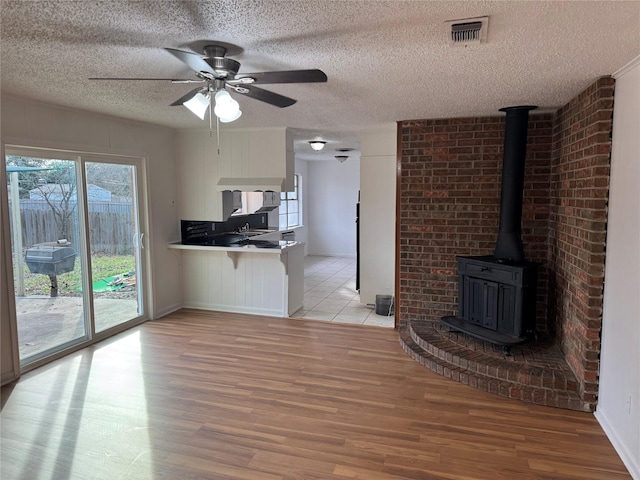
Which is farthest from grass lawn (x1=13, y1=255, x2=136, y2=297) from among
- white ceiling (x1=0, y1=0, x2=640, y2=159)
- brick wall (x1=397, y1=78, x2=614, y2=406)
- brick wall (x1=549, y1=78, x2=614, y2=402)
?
brick wall (x1=549, y1=78, x2=614, y2=402)

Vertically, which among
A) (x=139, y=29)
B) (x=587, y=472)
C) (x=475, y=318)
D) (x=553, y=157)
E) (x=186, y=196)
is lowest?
(x=587, y=472)

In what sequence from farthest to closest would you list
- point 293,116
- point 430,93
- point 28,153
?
point 293,116 < point 28,153 < point 430,93

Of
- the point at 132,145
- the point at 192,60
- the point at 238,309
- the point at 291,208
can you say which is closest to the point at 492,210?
the point at 238,309

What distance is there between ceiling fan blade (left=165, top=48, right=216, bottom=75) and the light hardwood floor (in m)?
2.15

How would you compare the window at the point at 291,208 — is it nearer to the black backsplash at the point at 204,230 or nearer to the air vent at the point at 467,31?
the black backsplash at the point at 204,230

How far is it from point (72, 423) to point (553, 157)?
4.52m

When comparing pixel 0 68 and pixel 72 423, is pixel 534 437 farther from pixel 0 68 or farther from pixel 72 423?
pixel 0 68

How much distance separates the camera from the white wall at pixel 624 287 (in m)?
2.43

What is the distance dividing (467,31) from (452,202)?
8.81 ft

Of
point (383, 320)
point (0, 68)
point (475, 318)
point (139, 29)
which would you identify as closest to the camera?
point (139, 29)

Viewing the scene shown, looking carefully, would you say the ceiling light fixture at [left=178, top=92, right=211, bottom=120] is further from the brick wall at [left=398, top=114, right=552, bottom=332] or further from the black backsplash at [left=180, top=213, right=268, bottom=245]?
the black backsplash at [left=180, top=213, right=268, bottom=245]

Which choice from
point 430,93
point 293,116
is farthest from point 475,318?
point 293,116

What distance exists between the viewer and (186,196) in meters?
5.57

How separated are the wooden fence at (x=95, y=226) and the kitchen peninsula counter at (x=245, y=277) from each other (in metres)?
0.75
